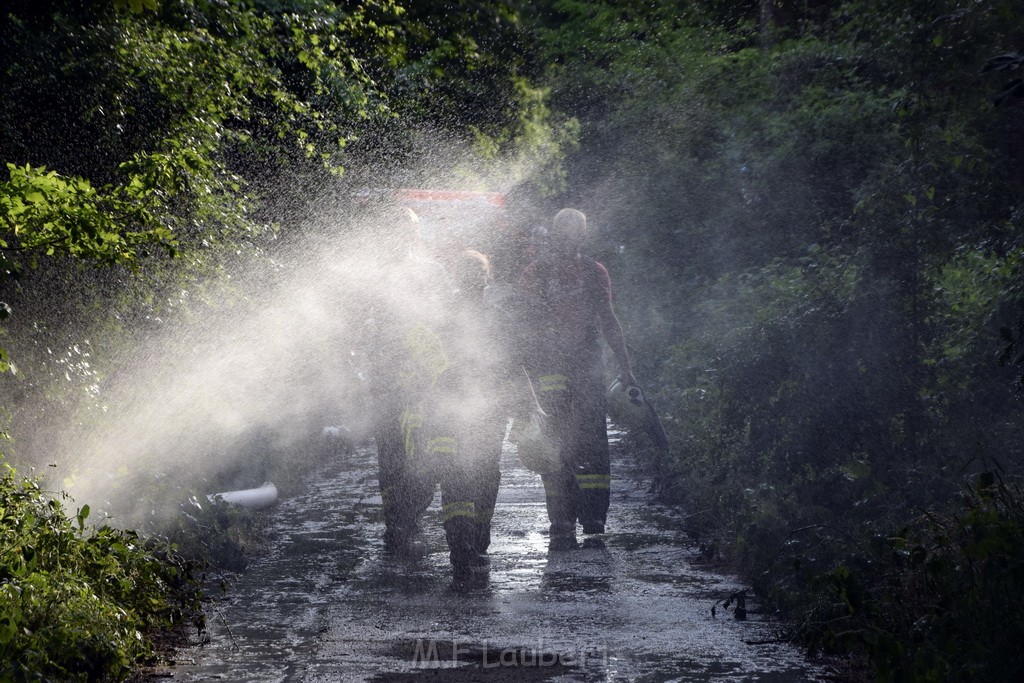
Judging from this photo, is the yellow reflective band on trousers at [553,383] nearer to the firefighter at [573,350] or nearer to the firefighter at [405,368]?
the firefighter at [573,350]

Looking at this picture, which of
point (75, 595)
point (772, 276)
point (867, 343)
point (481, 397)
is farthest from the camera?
point (772, 276)

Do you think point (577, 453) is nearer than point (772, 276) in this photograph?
Yes

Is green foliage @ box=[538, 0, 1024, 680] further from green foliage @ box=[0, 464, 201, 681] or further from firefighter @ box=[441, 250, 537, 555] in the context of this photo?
green foliage @ box=[0, 464, 201, 681]

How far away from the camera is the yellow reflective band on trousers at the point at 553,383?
9.27 meters

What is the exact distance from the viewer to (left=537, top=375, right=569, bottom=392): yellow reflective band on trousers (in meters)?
9.27

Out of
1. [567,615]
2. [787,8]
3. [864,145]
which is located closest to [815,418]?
[567,615]

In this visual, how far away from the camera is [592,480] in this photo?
9094 millimetres

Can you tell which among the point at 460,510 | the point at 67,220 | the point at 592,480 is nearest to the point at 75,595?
the point at 67,220

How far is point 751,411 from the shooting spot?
948 centimetres

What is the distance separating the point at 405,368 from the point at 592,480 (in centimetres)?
150

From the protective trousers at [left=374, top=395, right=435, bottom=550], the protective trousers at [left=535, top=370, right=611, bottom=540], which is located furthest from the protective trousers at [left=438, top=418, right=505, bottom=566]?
the protective trousers at [left=535, top=370, right=611, bottom=540]

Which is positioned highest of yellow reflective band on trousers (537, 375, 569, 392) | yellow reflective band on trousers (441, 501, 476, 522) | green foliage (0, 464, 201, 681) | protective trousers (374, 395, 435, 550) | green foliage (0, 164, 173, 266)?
yellow reflective band on trousers (537, 375, 569, 392)

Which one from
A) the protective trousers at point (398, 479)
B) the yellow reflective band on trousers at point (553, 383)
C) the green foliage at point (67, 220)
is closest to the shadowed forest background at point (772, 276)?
the green foliage at point (67, 220)

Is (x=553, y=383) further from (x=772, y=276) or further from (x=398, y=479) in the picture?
(x=772, y=276)
